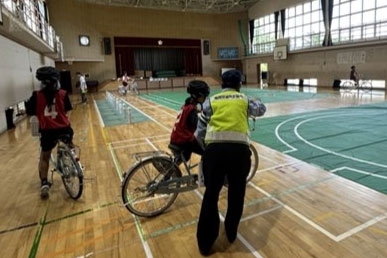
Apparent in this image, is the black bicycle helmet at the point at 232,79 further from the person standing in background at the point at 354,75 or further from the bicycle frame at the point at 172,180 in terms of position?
the person standing in background at the point at 354,75

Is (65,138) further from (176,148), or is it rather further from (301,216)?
(301,216)

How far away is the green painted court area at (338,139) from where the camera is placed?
4547 mm

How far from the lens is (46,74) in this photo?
11.7ft

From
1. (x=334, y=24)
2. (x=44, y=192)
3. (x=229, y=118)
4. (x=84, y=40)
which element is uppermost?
(x=84, y=40)

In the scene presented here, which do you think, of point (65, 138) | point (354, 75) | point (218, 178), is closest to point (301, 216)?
point (218, 178)

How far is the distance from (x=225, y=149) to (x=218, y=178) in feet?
0.88

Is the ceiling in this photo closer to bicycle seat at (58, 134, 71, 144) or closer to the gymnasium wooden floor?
the gymnasium wooden floor

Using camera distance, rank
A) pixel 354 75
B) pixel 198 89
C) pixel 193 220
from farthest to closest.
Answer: pixel 354 75, pixel 193 220, pixel 198 89

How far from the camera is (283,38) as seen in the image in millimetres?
26609

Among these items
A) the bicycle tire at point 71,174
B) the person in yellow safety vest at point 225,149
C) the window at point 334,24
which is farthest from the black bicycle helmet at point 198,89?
the window at point 334,24

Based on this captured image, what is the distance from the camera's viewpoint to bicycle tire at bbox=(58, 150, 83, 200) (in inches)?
148

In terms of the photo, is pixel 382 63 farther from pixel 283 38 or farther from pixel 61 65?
pixel 61 65

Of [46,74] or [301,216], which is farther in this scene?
[46,74]

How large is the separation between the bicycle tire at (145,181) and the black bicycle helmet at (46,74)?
1586 millimetres
